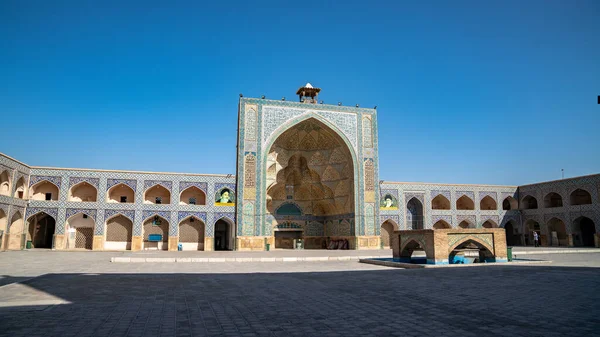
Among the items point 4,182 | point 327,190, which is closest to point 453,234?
point 327,190

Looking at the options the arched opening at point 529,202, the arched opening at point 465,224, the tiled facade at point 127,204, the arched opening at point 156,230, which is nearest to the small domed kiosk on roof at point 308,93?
the tiled facade at point 127,204

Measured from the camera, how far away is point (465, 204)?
28.4 m

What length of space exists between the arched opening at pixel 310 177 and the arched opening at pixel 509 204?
11157 mm

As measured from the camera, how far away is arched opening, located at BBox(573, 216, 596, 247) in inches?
954

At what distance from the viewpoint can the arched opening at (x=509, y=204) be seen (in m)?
27.9

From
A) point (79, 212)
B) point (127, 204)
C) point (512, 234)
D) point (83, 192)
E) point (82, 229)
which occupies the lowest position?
point (512, 234)

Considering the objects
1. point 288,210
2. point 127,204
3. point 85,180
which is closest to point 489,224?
point 288,210

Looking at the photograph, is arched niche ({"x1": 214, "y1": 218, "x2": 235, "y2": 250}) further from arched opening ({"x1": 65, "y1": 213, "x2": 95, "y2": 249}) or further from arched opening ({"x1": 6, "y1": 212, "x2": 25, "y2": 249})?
arched opening ({"x1": 6, "y1": 212, "x2": 25, "y2": 249})

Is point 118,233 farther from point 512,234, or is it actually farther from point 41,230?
point 512,234

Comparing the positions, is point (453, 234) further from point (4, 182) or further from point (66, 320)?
point (4, 182)

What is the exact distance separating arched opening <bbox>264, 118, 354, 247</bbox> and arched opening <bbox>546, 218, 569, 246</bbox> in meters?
11.7

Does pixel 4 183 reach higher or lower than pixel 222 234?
higher

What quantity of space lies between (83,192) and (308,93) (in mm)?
13483

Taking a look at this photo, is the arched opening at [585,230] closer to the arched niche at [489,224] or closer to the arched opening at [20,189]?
the arched niche at [489,224]
